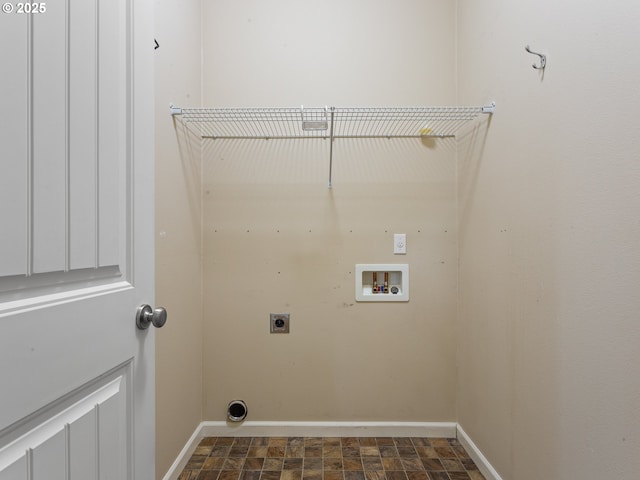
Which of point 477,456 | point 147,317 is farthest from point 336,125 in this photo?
point 477,456

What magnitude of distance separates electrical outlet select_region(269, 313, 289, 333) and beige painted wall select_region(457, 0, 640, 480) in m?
0.99

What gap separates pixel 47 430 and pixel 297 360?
1.37 meters

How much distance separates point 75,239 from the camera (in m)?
0.60

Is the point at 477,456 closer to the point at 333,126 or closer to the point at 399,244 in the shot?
the point at 399,244

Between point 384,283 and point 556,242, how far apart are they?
3.00ft

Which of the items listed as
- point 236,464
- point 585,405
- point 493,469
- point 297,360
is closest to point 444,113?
point 585,405

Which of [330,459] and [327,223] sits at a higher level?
[327,223]

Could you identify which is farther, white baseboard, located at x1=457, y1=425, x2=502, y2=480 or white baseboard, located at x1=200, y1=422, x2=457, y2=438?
white baseboard, located at x1=200, y1=422, x2=457, y2=438

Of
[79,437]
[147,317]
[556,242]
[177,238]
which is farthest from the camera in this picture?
[177,238]

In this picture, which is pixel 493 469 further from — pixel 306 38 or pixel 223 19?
pixel 223 19

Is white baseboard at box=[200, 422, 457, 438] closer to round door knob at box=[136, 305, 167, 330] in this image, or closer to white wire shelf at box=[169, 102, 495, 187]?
round door knob at box=[136, 305, 167, 330]

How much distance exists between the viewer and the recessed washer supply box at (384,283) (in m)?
1.81

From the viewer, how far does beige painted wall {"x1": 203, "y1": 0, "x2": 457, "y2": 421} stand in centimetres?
180

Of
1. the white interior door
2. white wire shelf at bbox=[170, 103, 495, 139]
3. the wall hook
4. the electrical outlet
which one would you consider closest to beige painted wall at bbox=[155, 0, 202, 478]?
white wire shelf at bbox=[170, 103, 495, 139]
